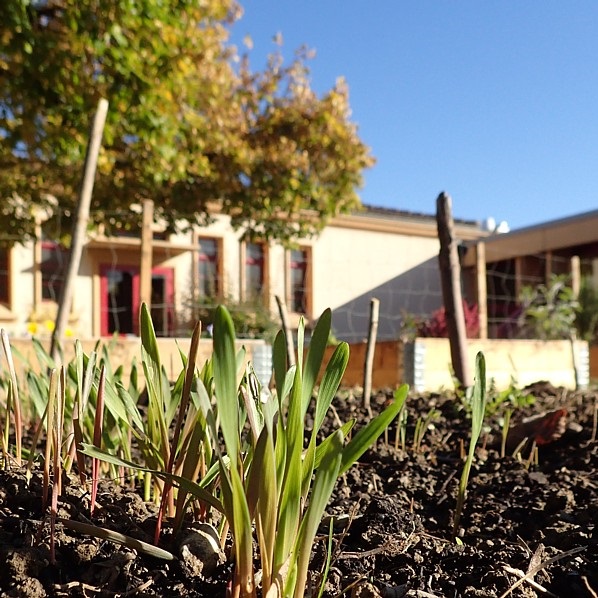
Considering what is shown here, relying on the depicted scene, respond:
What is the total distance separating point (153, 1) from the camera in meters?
5.56

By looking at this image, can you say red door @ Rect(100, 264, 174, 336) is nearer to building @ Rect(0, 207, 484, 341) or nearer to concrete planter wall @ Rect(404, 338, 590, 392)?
building @ Rect(0, 207, 484, 341)

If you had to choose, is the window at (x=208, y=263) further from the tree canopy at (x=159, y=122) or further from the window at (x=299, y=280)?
the tree canopy at (x=159, y=122)

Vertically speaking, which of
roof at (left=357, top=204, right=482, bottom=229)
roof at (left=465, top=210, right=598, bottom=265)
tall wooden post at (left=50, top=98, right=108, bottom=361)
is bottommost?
tall wooden post at (left=50, top=98, right=108, bottom=361)

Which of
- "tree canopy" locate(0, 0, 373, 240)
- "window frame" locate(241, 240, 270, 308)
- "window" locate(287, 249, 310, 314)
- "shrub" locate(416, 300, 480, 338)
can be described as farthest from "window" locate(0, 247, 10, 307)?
"shrub" locate(416, 300, 480, 338)

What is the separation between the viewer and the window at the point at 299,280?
1335 centimetres

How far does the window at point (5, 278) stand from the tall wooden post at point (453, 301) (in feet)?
33.5

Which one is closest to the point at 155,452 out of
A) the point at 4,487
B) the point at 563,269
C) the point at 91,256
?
the point at 4,487

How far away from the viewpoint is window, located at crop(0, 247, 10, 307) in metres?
11.3

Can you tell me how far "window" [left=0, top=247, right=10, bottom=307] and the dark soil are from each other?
36.0ft

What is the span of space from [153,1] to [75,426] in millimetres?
5502

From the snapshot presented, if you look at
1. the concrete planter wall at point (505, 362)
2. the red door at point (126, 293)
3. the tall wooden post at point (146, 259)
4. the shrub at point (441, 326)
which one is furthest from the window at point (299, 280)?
the tall wooden post at point (146, 259)

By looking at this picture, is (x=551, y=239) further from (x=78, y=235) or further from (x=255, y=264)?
(x=78, y=235)

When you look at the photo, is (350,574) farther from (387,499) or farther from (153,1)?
(153,1)

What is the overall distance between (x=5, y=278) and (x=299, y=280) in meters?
5.90
